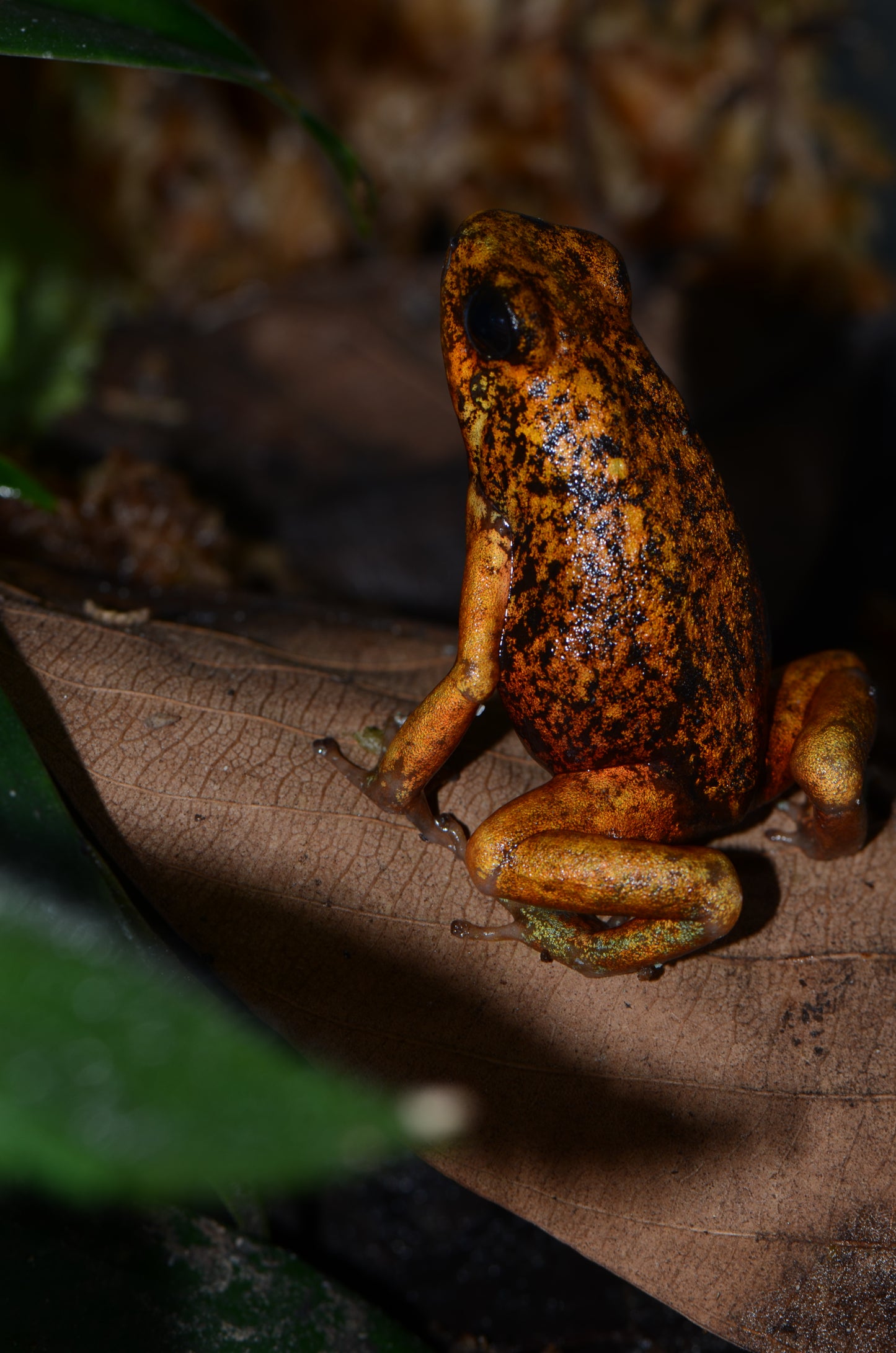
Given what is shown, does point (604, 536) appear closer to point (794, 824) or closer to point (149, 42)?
point (794, 824)

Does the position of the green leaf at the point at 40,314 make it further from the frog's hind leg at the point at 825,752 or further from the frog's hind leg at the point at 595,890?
the frog's hind leg at the point at 825,752

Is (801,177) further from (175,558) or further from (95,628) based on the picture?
(95,628)

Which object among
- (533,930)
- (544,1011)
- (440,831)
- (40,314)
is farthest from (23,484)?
(40,314)

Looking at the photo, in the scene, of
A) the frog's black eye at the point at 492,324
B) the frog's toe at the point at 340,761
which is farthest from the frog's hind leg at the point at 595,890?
the frog's black eye at the point at 492,324

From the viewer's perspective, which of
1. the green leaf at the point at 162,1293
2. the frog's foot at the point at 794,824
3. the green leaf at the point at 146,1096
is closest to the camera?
the green leaf at the point at 146,1096

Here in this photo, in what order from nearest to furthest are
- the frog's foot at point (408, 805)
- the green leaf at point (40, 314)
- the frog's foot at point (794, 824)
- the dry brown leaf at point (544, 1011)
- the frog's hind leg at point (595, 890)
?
the dry brown leaf at point (544, 1011)
the frog's hind leg at point (595, 890)
the frog's foot at point (408, 805)
the frog's foot at point (794, 824)
the green leaf at point (40, 314)

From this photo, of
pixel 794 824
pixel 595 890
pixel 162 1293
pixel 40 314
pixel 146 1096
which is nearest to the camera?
pixel 146 1096

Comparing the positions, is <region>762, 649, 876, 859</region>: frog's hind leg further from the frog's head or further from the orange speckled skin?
the frog's head

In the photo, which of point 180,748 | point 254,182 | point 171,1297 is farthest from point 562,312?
point 254,182
